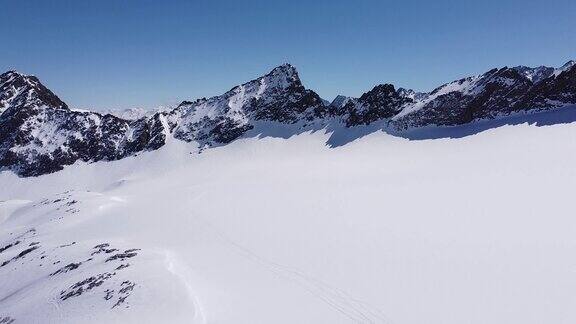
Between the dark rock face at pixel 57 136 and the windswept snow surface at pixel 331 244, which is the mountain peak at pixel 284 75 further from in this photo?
the windswept snow surface at pixel 331 244

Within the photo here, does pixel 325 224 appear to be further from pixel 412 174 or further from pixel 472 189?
pixel 412 174

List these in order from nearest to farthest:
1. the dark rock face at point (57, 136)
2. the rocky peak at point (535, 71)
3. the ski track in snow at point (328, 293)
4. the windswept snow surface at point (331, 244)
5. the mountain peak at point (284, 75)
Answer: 1. the ski track in snow at point (328, 293)
2. the windswept snow surface at point (331, 244)
3. the dark rock face at point (57, 136)
4. the mountain peak at point (284, 75)
5. the rocky peak at point (535, 71)

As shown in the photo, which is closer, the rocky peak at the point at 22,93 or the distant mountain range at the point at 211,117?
the distant mountain range at the point at 211,117

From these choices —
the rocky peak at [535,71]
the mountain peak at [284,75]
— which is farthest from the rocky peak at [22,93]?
the rocky peak at [535,71]

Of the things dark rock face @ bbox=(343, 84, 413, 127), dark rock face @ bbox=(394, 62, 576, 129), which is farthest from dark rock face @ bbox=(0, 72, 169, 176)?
dark rock face @ bbox=(394, 62, 576, 129)

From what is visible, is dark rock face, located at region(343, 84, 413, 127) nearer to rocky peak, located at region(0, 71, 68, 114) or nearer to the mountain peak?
the mountain peak

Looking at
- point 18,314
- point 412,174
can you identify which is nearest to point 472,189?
point 412,174
